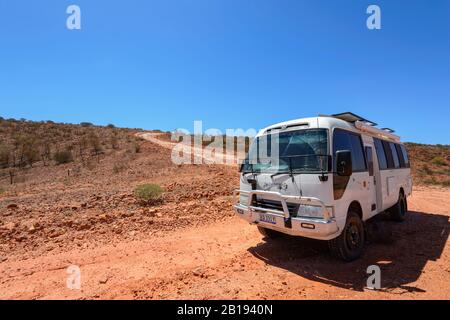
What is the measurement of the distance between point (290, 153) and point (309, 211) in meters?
1.16

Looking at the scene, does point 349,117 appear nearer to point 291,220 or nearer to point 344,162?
point 344,162

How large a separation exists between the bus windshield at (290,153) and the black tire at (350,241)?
49.0 inches

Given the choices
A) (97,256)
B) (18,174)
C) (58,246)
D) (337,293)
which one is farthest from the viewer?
(18,174)

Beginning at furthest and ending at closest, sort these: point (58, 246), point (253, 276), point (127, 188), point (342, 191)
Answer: point (127, 188) → point (58, 246) → point (342, 191) → point (253, 276)

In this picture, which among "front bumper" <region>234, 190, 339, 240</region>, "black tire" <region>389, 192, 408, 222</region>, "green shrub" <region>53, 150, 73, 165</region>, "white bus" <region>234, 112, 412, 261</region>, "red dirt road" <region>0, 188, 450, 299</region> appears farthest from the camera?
"green shrub" <region>53, 150, 73, 165</region>

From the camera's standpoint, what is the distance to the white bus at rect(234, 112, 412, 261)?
13.6 feet

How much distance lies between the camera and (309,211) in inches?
163

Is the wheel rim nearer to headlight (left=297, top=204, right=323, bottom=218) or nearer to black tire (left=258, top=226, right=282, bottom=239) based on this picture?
headlight (left=297, top=204, right=323, bottom=218)

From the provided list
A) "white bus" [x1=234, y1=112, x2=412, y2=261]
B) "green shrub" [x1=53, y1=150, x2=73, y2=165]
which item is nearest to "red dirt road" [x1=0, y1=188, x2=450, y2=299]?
"white bus" [x1=234, y1=112, x2=412, y2=261]

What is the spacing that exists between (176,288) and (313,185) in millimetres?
→ 2546

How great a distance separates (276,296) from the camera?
3.51 metres
